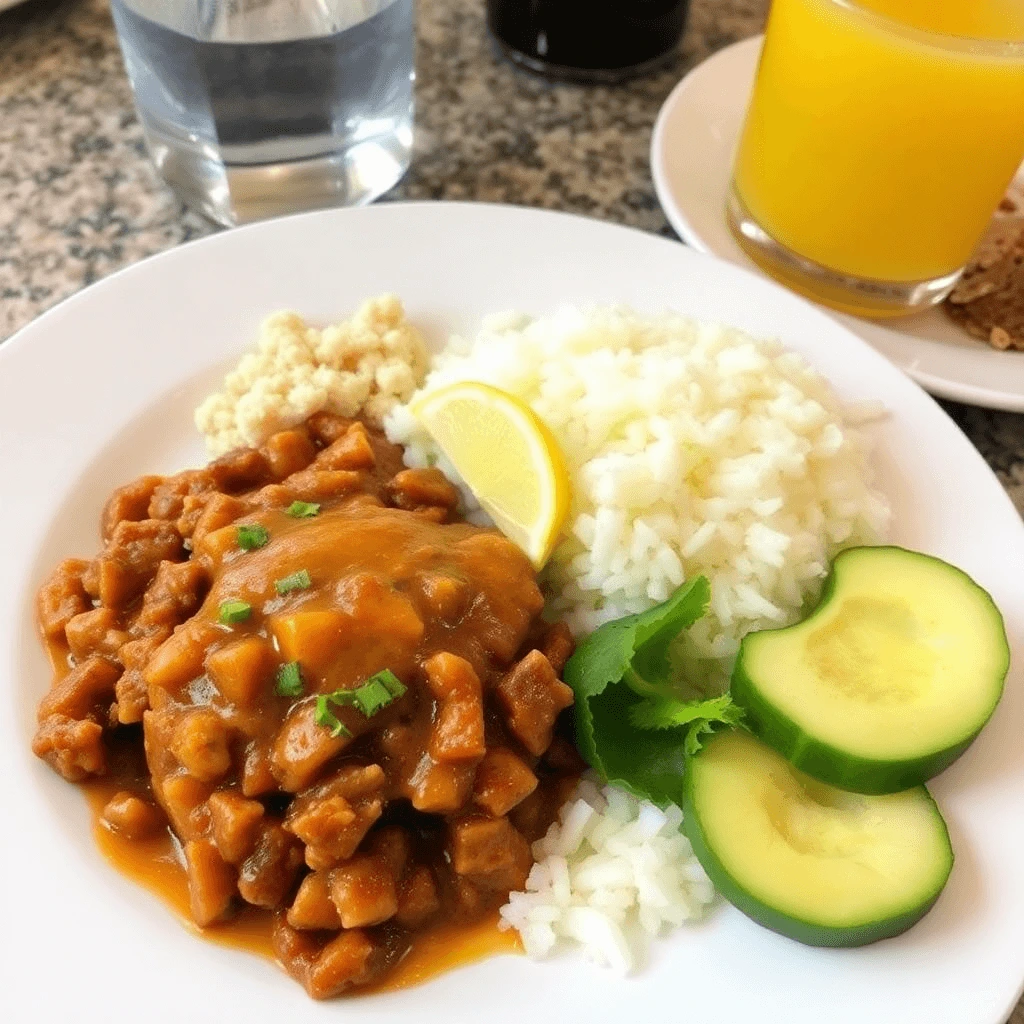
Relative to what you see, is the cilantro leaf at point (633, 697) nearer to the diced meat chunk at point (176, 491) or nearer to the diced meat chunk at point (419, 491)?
the diced meat chunk at point (419, 491)

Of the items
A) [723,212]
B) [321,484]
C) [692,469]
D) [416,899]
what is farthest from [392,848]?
[723,212]

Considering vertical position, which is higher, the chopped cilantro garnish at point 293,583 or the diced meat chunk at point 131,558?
the chopped cilantro garnish at point 293,583

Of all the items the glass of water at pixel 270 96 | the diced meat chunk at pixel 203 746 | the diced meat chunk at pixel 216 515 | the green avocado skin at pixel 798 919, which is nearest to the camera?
the green avocado skin at pixel 798 919

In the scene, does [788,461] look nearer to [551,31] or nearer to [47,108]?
[551,31]

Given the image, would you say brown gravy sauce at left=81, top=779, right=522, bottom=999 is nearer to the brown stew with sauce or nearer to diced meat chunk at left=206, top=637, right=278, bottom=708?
the brown stew with sauce

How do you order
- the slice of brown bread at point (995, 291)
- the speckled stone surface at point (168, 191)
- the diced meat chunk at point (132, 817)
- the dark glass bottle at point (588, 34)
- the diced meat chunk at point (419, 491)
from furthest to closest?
the dark glass bottle at point (588, 34) → the speckled stone surface at point (168, 191) → the slice of brown bread at point (995, 291) → the diced meat chunk at point (419, 491) → the diced meat chunk at point (132, 817)

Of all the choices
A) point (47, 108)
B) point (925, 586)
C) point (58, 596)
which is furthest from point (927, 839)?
point (47, 108)

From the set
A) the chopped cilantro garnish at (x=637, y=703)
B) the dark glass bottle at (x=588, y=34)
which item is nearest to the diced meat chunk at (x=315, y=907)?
the chopped cilantro garnish at (x=637, y=703)
